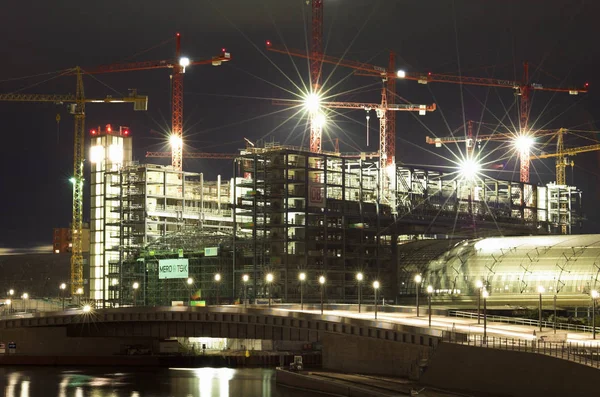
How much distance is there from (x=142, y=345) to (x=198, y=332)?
87.6ft

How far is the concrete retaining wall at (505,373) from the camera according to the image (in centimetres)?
8694

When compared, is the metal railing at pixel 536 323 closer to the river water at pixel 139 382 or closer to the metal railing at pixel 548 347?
the metal railing at pixel 548 347

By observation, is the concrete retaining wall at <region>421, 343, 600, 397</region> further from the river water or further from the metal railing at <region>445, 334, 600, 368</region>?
the river water

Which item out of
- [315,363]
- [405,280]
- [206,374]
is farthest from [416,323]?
[405,280]

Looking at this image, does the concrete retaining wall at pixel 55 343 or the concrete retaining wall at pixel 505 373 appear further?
the concrete retaining wall at pixel 55 343

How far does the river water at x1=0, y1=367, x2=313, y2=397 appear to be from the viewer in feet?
412

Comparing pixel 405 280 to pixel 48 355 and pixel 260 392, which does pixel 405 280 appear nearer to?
pixel 48 355

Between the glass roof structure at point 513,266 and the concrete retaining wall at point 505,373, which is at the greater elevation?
the glass roof structure at point 513,266

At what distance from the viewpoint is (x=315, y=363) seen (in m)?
170

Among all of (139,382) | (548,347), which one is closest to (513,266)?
(139,382)

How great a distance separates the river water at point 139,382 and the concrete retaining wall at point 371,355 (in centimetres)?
804

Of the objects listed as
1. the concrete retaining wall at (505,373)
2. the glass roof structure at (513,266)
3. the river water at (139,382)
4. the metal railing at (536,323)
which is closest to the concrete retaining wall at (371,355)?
the concrete retaining wall at (505,373)

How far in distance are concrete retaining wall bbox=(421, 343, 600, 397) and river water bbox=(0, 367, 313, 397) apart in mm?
20437

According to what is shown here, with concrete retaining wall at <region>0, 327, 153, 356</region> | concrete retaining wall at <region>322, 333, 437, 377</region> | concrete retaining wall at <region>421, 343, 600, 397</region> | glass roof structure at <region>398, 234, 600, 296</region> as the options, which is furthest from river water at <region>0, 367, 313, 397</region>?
glass roof structure at <region>398, 234, 600, 296</region>
